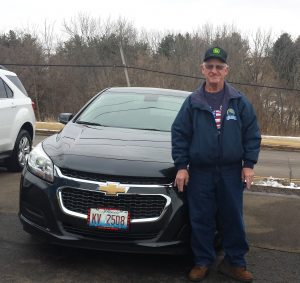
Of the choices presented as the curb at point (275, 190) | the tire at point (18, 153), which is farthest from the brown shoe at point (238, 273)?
the tire at point (18, 153)

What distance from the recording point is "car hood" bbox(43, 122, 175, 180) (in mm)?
3555

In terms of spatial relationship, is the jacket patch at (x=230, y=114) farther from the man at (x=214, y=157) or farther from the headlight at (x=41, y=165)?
the headlight at (x=41, y=165)

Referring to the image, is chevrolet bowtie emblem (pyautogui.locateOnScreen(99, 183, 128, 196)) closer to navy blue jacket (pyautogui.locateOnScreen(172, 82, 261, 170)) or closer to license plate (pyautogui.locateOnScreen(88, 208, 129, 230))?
license plate (pyautogui.locateOnScreen(88, 208, 129, 230))

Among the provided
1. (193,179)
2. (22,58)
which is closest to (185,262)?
(193,179)

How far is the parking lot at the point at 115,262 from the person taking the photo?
3555 mm

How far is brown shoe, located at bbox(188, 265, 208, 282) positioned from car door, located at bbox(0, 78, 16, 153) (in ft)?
13.6

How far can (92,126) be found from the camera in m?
4.71

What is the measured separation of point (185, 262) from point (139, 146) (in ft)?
3.41

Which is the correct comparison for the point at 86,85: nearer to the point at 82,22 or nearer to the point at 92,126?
the point at 82,22

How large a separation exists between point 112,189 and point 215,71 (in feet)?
3.82

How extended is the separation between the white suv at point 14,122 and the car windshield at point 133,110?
6.98 ft

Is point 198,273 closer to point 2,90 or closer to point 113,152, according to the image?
point 113,152

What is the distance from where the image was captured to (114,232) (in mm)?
3471

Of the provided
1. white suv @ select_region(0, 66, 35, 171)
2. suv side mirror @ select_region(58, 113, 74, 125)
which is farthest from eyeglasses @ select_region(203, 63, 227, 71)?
white suv @ select_region(0, 66, 35, 171)
